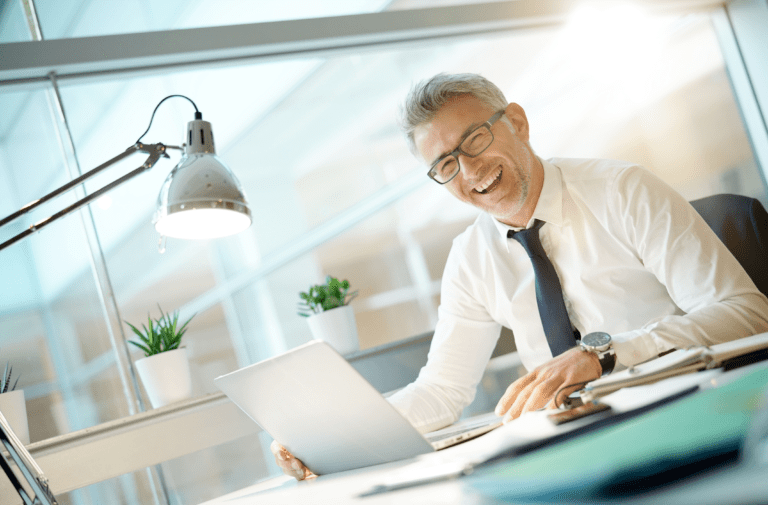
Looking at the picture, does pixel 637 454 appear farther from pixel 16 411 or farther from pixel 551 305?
pixel 16 411

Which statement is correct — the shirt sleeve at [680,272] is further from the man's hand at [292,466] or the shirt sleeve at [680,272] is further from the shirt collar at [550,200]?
the man's hand at [292,466]

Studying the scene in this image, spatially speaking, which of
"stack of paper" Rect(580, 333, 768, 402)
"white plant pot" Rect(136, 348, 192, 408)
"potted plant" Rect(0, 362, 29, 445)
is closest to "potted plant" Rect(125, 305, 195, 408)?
"white plant pot" Rect(136, 348, 192, 408)

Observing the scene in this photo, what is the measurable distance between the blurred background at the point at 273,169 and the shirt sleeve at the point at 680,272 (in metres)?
1.26

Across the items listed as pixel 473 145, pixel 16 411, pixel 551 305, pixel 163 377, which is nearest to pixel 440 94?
pixel 473 145

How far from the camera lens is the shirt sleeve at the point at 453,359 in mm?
1638

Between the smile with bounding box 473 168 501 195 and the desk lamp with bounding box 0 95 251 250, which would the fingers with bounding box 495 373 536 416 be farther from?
the smile with bounding box 473 168 501 195

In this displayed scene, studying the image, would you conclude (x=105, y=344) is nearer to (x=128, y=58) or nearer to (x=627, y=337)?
(x=128, y=58)

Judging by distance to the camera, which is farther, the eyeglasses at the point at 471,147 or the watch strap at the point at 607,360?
the eyeglasses at the point at 471,147

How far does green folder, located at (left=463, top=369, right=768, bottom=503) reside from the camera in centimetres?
45

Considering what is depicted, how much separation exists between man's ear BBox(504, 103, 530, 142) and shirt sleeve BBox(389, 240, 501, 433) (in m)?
0.47

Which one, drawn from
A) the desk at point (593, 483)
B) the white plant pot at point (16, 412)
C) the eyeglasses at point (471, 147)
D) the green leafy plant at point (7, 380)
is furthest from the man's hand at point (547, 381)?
the green leafy plant at point (7, 380)

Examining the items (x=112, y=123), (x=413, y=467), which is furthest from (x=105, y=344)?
(x=413, y=467)

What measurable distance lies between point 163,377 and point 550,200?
1382 millimetres

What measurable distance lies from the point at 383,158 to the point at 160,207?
79.3 inches
